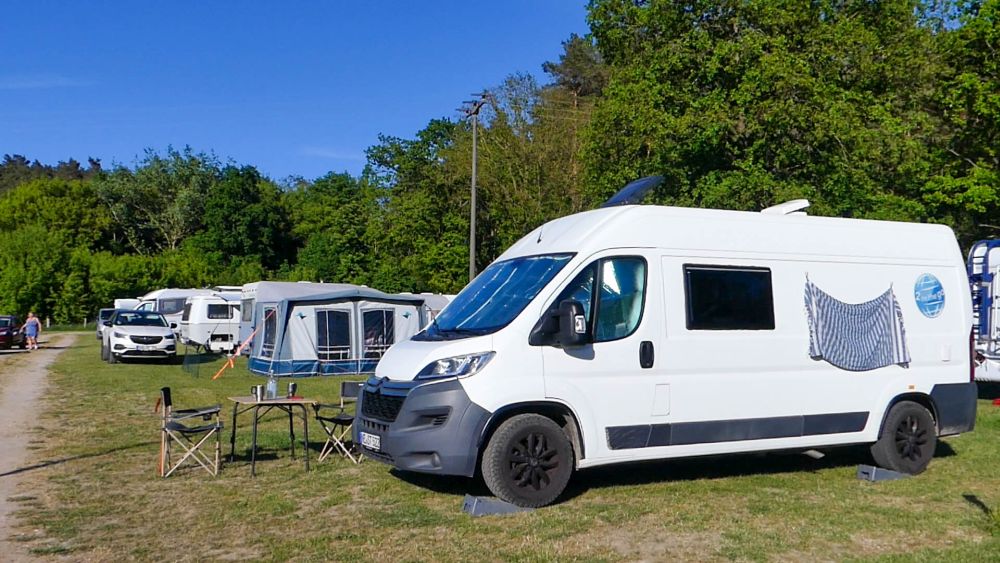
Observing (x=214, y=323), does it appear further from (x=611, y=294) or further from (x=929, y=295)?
(x=929, y=295)

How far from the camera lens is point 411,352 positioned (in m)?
7.75

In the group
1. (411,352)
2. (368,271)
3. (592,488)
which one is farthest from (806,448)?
(368,271)

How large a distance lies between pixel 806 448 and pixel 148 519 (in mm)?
5949

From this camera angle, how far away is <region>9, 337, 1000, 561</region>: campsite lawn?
249 inches

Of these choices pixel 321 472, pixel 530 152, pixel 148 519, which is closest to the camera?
pixel 148 519

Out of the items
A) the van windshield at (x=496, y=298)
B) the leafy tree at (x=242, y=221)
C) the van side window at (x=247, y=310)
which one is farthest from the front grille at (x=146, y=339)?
the leafy tree at (x=242, y=221)

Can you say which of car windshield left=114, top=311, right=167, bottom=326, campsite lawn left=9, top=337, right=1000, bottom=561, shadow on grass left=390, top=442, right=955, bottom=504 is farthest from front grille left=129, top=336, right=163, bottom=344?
shadow on grass left=390, top=442, right=955, bottom=504

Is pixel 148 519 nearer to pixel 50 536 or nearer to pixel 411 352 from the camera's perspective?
pixel 50 536

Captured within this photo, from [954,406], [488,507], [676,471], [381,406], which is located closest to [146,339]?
[381,406]

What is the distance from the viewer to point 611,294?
7816 mm

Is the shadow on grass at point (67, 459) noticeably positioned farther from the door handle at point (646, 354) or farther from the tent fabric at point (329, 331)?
the tent fabric at point (329, 331)

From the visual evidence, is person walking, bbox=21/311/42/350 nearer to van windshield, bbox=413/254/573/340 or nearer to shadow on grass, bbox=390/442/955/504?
shadow on grass, bbox=390/442/955/504

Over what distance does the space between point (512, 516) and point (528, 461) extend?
480 millimetres

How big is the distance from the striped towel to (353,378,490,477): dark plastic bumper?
3.53m
